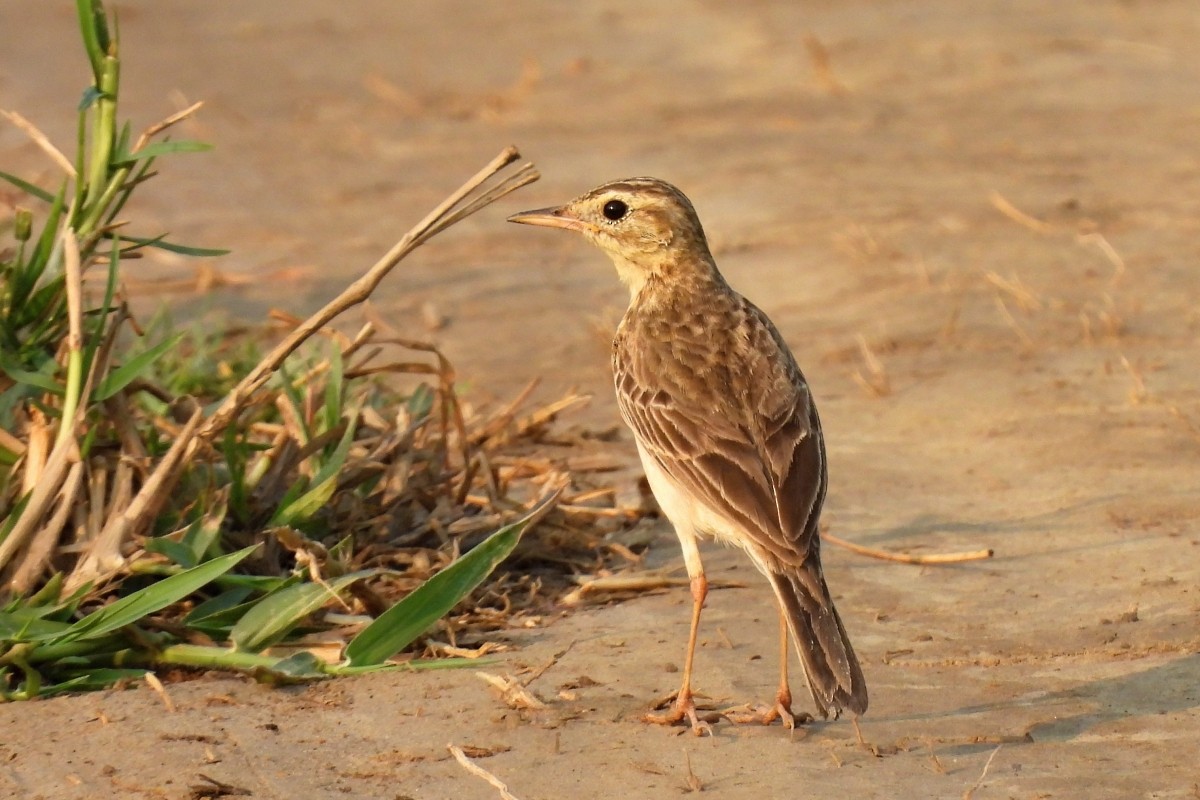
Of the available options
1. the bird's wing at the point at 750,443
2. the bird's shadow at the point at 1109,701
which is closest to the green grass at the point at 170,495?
the bird's wing at the point at 750,443

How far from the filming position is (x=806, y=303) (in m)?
8.85

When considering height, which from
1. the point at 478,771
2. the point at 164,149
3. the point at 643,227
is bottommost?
the point at 478,771

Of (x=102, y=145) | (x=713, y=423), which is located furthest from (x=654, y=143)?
(x=713, y=423)

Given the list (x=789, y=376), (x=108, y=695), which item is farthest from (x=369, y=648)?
(x=789, y=376)

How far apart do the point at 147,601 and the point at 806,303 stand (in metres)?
4.81

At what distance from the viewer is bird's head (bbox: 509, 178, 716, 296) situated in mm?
5918

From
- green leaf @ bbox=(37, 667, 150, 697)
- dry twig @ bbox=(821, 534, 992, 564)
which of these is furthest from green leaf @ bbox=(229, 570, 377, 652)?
dry twig @ bbox=(821, 534, 992, 564)

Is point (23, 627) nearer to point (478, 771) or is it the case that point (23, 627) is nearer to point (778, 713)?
point (478, 771)

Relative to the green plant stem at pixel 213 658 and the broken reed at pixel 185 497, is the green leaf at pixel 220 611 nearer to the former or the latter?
the broken reed at pixel 185 497

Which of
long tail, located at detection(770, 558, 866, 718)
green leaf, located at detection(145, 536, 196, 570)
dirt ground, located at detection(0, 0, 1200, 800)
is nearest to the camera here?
long tail, located at detection(770, 558, 866, 718)

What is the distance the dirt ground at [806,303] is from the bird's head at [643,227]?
90 centimetres

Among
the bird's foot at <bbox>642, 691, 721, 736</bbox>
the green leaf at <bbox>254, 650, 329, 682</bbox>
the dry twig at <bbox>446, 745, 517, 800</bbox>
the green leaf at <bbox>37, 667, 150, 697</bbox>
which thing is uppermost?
the green leaf at <bbox>37, 667, 150, 697</bbox>

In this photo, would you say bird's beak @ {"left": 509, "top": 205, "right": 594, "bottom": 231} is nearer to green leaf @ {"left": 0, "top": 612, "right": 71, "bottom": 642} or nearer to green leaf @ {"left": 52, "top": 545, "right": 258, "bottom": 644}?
green leaf @ {"left": 52, "top": 545, "right": 258, "bottom": 644}

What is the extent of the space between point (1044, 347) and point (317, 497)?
372cm
